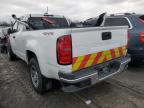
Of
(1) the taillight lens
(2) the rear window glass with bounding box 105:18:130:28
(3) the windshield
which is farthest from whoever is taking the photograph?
(2) the rear window glass with bounding box 105:18:130:28

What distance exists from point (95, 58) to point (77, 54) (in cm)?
48

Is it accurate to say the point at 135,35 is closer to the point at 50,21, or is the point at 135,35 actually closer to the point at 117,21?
the point at 117,21

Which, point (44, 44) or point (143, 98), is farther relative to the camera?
point (143, 98)

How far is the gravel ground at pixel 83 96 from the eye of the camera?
3.53m

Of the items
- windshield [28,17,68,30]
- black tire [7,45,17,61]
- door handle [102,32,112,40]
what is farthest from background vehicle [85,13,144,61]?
black tire [7,45,17,61]

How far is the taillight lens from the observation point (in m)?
2.82

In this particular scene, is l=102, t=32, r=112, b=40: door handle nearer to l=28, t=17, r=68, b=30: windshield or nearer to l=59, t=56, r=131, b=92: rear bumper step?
l=59, t=56, r=131, b=92: rear bumper step

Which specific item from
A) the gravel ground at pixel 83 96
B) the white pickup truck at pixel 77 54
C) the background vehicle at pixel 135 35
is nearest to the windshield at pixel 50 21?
the white pickup truck at pixel 77 54

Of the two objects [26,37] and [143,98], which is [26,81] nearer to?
[26,37]

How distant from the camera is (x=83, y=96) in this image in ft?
12.7

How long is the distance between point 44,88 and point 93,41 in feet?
4.91

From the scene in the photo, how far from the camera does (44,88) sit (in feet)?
12.5

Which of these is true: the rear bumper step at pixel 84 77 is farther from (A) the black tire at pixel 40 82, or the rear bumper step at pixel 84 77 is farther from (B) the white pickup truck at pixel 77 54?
(A) the black tire at pixel 40 82

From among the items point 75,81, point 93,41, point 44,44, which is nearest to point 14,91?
point 44,44
